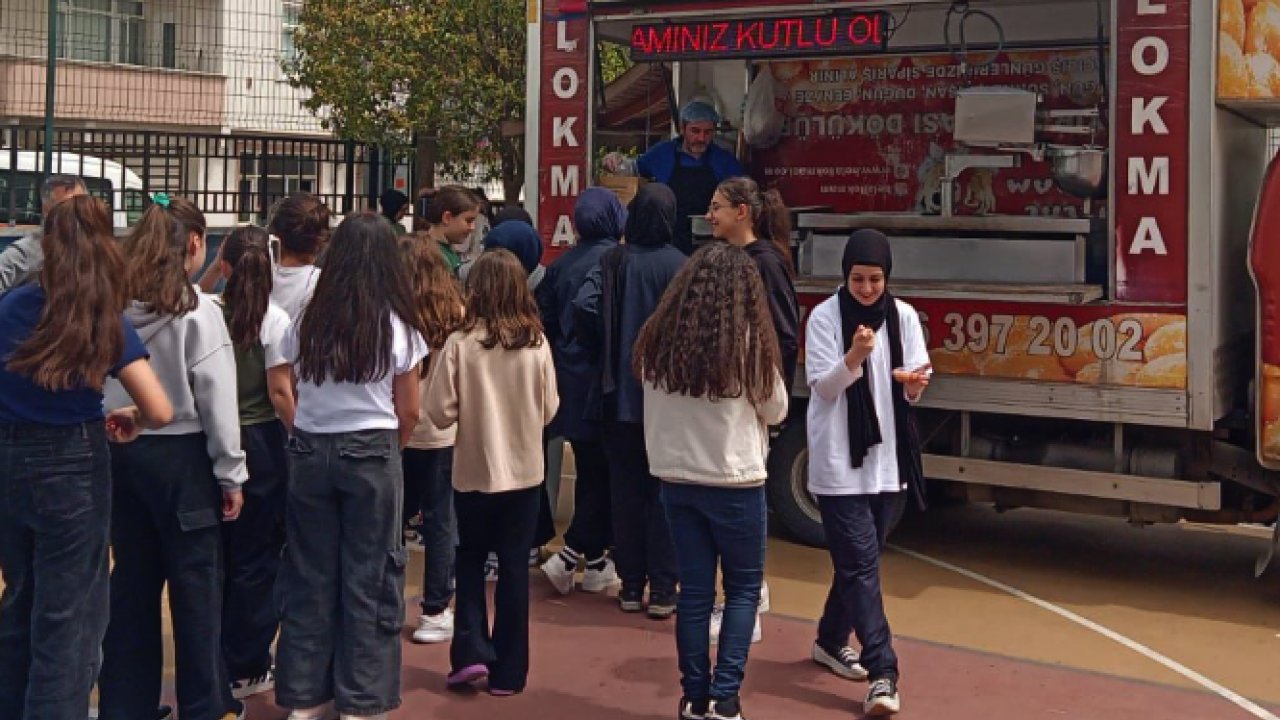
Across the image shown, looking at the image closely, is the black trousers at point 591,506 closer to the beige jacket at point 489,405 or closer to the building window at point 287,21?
the beige jacket at point 489,405

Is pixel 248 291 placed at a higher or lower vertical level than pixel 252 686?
higher

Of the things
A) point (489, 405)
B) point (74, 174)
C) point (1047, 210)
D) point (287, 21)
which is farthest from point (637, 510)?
point (287, 21)

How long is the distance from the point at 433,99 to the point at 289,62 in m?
4.58

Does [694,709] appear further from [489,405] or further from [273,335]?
[273,335]

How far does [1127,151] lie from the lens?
24.6 feet

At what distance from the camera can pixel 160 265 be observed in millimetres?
5141

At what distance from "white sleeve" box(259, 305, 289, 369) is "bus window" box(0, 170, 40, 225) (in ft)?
31.6

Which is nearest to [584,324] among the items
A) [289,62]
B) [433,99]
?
[433,99]

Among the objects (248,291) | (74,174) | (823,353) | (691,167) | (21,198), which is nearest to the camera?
(248,291)

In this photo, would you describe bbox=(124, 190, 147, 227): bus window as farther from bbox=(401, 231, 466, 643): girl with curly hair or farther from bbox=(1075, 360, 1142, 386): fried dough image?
bbox=(1075, 360, 1142, 386): fried dough image

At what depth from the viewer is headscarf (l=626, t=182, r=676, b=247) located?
684 centimetres

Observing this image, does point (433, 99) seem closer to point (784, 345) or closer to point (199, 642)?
point (784, 345)

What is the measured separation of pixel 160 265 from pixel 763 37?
403cm

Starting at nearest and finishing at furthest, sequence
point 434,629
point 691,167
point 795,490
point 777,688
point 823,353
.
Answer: point 823,353
point 777,688
point 434,629
point 795,490
point 691,167
